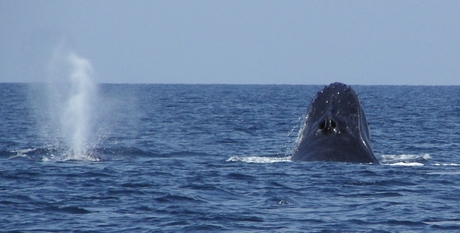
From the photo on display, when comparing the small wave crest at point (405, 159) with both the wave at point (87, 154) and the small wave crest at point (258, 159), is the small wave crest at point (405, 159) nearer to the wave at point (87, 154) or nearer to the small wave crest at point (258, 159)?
the small wave crest at point (258, 159)

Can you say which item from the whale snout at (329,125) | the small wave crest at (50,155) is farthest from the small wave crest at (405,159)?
the small wave crest at (50,155)

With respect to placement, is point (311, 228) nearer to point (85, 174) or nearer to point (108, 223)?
point (108, 223)

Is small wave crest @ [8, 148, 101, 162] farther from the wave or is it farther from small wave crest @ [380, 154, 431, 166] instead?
small wave crest @ [380, 154, 431, 166]

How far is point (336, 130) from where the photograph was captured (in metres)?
19.3

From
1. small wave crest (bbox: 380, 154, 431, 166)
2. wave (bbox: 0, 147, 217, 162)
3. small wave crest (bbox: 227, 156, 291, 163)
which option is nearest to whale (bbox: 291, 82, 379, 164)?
small wave crest (bbox: 227, 156, 291, 163)

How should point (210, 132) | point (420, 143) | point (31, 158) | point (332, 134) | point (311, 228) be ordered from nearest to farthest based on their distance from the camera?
point (311, 228), point (332, 134), point (31, 158), point (420, 143), point (210, 132)

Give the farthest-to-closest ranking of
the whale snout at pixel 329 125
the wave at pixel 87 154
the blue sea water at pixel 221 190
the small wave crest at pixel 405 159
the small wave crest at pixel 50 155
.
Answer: the wave at pixel 87 154
the small wave crest at pixel 50 155
the small wave crest at pixel 405 159
the whale snout at pixel 329 125
the blue sea water at pixel 221 190

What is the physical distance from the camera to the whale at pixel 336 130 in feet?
63.6

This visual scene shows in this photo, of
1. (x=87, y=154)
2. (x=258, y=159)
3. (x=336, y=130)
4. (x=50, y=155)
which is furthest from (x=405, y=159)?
(x=50, y=155)

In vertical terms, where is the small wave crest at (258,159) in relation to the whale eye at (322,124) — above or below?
below

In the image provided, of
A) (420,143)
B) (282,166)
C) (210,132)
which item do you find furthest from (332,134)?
(210,132)

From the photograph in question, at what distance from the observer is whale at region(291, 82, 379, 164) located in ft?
63.6

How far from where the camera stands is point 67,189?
1728cm

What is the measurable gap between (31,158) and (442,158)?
10.9 metres
